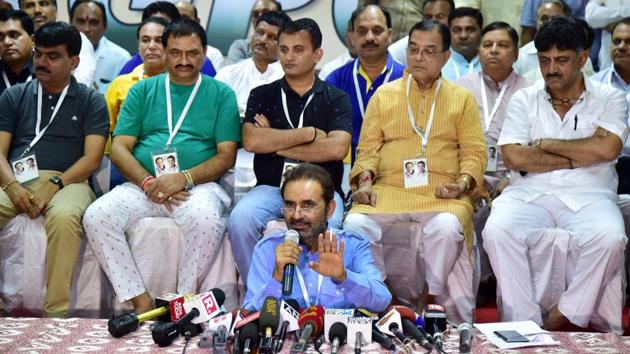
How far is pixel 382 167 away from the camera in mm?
5129

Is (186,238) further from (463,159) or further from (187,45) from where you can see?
(463,159)

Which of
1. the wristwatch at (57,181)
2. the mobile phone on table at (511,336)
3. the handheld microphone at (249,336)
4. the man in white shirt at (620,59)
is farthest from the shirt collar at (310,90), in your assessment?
the handheld microphone at (249,336)

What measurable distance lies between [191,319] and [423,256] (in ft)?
6.06

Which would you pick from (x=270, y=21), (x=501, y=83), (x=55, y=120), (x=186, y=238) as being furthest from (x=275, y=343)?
(x=270, y=21)

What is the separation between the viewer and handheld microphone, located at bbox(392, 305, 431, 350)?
3.19m

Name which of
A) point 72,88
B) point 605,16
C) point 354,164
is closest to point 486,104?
point 354,164

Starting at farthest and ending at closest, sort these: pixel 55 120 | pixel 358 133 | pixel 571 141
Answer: pixel 358 133, pixel 55 120, pixel 571 141

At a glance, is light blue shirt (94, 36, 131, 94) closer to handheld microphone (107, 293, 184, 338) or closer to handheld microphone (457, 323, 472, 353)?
handheld microphone (107, 293, 184, 338)

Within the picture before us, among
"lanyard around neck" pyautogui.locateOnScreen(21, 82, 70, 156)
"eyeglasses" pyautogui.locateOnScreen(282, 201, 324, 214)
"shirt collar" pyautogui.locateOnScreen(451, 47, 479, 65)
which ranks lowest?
"eyeglasses" pyautogui.locateOnScreen(282, 201, 324, 214)

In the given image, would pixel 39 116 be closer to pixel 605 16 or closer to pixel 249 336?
pixel 249 336

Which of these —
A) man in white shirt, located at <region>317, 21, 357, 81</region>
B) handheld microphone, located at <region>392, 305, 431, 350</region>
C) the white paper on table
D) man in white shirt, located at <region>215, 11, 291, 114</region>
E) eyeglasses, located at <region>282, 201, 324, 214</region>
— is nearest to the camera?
handheld microphone, located at <region>392, 305, 431, 350</region>

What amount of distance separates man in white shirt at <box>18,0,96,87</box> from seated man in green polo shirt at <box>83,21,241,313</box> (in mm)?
1346

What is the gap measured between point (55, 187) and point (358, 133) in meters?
1.79

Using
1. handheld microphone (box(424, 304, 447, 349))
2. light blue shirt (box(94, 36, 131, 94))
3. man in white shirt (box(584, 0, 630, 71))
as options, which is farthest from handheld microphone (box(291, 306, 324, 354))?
light blue shirt (box(94, 36, 131, 94))
